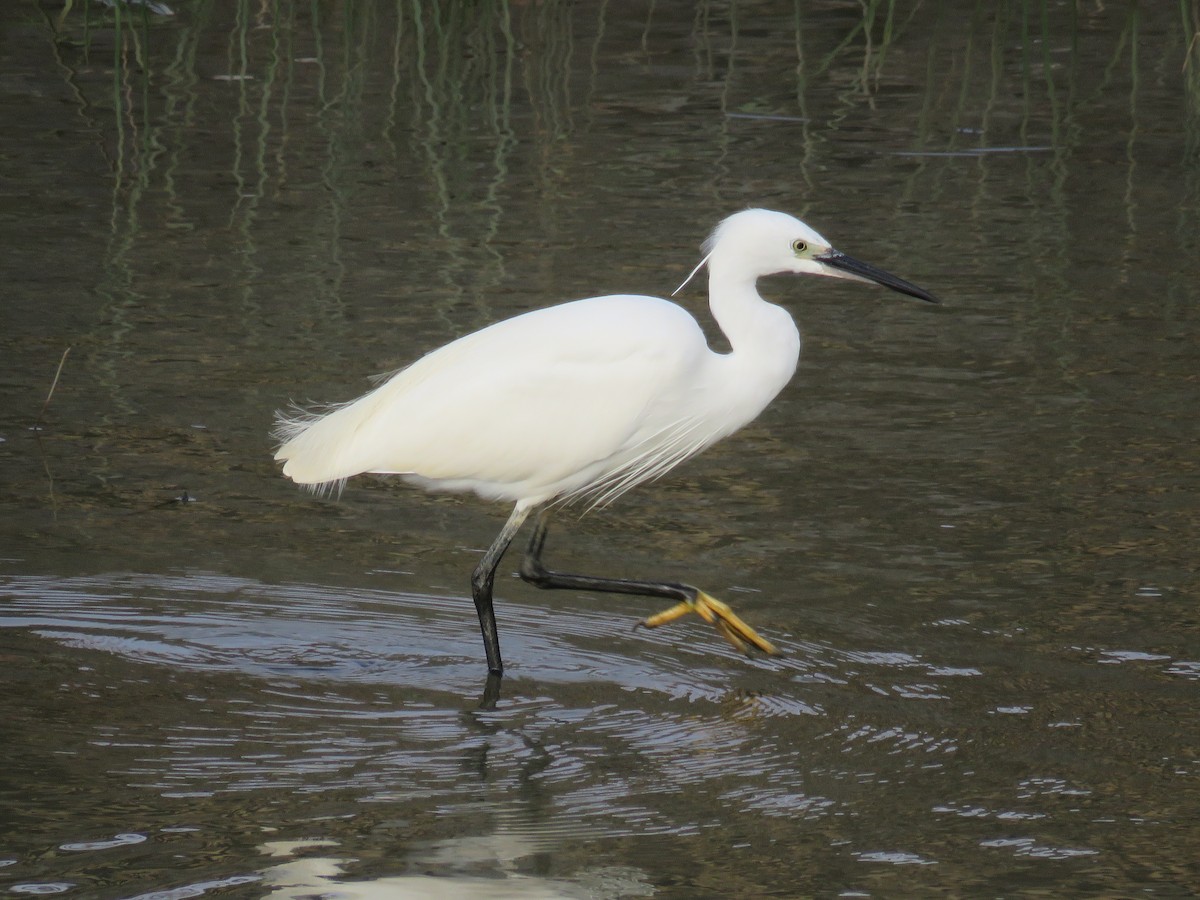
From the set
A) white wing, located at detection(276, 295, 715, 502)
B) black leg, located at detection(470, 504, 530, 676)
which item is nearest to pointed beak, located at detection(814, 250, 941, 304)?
white wing, located at detection(276, 295, 715, 502)

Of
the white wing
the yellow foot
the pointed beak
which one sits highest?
the pointed beak

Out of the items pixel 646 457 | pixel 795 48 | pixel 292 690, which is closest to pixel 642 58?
pixel 795 48

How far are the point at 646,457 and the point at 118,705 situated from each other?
1.67 meters

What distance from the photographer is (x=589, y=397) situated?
5.01m

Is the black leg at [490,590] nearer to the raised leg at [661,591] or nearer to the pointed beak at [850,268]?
the raised leg at [661,591]

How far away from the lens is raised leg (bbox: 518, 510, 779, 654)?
4.89 m

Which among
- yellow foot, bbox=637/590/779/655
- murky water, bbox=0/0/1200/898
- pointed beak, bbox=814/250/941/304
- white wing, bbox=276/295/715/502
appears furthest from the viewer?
pointed beak, bbox=814/250/941/304

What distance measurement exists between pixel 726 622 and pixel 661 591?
258 mm

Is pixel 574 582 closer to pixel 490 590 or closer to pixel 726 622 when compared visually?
pixel 490 590

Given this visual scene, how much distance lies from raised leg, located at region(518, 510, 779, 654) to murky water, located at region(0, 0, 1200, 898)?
0.32 feet

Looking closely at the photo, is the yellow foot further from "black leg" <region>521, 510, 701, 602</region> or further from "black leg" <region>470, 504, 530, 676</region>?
"black leg" <region>470, 504, 530, 676</region>

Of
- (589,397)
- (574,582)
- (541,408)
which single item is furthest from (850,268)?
(574,582)

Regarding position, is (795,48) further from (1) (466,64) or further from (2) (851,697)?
(2) (851,697)

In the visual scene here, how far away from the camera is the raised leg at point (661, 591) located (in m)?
4.89
